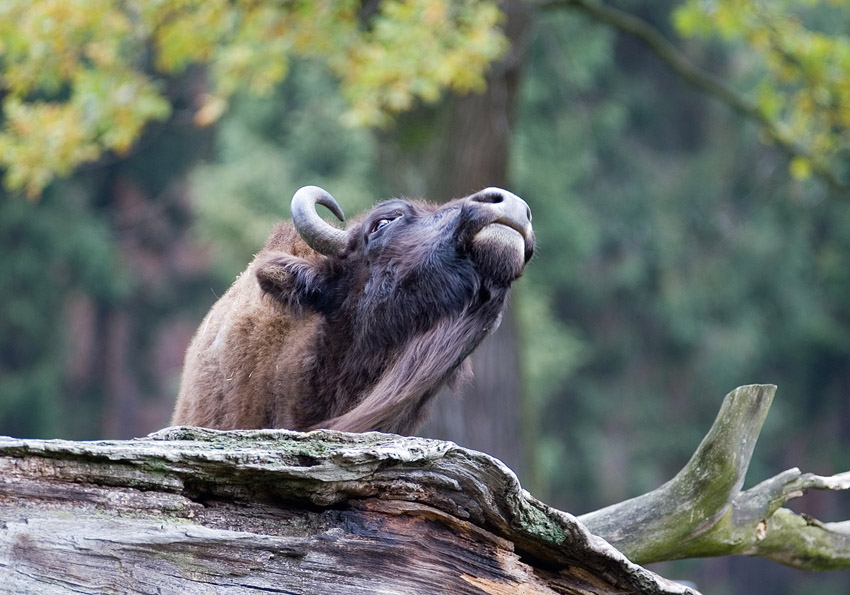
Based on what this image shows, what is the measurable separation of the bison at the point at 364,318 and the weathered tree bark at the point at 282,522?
130cm

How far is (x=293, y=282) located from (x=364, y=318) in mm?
371

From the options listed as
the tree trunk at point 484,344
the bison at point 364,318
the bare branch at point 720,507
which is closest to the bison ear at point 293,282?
the bison at point 364,318

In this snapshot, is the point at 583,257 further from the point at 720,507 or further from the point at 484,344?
the point at 720,507

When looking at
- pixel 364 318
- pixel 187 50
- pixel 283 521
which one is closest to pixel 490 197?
pixel 364 318

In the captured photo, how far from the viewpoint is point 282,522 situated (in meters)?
2.63

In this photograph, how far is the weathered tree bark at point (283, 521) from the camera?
93.4 inches

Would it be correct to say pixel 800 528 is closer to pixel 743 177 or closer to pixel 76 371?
pixel 743 177

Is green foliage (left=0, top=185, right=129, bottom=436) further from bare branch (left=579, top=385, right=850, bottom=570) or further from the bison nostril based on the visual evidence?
bare branch (left=579, top=385, right=850, bottom=570)

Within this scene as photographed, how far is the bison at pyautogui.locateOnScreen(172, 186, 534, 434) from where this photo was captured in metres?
4.20

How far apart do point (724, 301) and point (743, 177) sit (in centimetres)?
304

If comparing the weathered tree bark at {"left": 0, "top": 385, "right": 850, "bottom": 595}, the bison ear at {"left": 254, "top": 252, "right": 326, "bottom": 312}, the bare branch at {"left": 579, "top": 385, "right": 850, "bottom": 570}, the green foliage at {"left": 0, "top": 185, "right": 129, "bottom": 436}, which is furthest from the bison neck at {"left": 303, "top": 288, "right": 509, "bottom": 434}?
the green foliage at {"left": 0, "top": 185, "right": 129, "bottom": 436}

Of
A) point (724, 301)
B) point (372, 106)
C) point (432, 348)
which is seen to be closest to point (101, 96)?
point (372, 106)

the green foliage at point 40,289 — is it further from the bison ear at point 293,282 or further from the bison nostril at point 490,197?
the bison nostril at point 490,197

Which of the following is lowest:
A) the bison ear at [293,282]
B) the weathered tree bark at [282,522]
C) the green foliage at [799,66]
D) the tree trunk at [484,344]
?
the weathered tree bark at [282,522]
